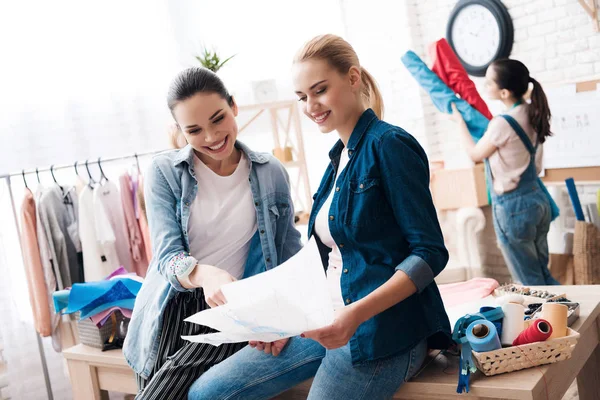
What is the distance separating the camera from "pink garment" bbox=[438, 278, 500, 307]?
7.53 feet

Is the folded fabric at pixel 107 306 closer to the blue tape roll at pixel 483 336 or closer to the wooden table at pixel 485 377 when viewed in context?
the wooden table at pixel 485 377

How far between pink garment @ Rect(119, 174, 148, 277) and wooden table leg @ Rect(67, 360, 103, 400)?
1.14m

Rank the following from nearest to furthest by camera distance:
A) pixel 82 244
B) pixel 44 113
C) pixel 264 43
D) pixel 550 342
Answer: pixel 550 342, pixel 82 244, pixel 44 113, pixel 264 43

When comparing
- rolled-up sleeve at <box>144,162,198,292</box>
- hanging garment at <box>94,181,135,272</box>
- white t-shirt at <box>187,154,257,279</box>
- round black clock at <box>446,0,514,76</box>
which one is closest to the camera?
rolled-up sleeve at <box>144,162,198,292</box>

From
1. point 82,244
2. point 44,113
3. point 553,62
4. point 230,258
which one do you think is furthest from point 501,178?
point 44,113

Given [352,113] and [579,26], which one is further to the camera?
[579,26]

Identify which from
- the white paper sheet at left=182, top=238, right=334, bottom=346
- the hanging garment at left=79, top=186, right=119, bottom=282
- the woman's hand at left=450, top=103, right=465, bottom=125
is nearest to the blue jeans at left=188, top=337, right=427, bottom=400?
the white paper sheet at left=182, top=238, right=334, bottom=346

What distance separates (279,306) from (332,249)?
35 cm

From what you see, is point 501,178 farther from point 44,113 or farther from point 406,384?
point 44,113

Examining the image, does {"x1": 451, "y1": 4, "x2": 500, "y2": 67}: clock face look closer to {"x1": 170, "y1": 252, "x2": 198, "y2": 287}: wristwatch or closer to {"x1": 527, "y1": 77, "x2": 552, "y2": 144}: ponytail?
{"x1": 527, "y1": 77, "x2": 552, "y2": 144}: ponytail

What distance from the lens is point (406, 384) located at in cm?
154

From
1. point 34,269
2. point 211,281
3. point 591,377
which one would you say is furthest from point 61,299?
point 591,377

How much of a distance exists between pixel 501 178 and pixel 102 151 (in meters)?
2.35

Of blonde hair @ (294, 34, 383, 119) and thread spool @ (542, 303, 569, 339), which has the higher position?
blonde hair @ (294, 34, 383, 119)
